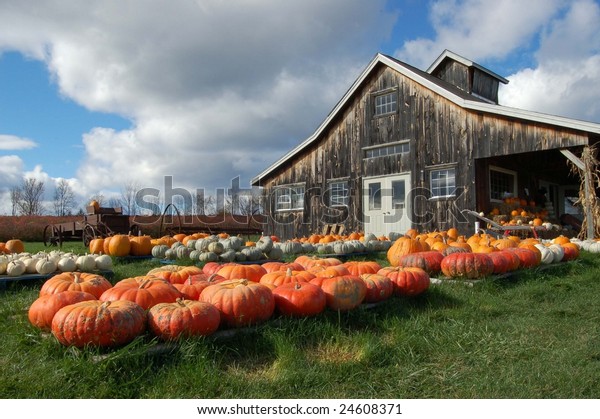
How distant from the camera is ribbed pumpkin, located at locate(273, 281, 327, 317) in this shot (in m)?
3.90

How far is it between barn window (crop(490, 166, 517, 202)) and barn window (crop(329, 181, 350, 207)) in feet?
14.9

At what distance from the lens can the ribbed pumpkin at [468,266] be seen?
19.1ft

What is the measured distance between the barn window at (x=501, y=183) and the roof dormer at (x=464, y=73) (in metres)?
4.93

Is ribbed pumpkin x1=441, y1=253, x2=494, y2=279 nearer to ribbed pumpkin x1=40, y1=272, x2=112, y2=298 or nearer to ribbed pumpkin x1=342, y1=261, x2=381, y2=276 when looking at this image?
ribbed pumpkin x1=342, y1=261, x2=381, y2=276

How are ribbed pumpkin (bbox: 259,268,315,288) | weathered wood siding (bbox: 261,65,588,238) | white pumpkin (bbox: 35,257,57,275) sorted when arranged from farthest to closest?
weathered wood siding (bbox: 261,65,588,238) → white pumpkin (bbox: 35,257,57,275) → ribbed pumpkin (bbox: 259,268,315,288)

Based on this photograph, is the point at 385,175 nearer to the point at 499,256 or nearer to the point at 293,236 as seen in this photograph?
the point at 293,236

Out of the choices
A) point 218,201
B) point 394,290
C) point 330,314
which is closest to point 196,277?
point 330,314

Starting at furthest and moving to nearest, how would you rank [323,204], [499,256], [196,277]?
[323,204] < [499,256] < [196,277]

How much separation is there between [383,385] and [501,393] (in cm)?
66

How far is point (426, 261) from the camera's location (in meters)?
6.21

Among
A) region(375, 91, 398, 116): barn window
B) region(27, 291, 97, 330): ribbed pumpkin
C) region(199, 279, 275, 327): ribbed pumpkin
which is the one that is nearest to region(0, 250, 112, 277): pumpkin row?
region(27, 291, 97, 330): ribbed pumpkin

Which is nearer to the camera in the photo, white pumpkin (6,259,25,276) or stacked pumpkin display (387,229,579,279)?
stacked pumpkin display (387,229,579,279)

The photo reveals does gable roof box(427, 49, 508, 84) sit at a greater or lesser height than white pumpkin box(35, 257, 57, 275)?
greater

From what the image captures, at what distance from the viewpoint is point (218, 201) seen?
43.2 m
